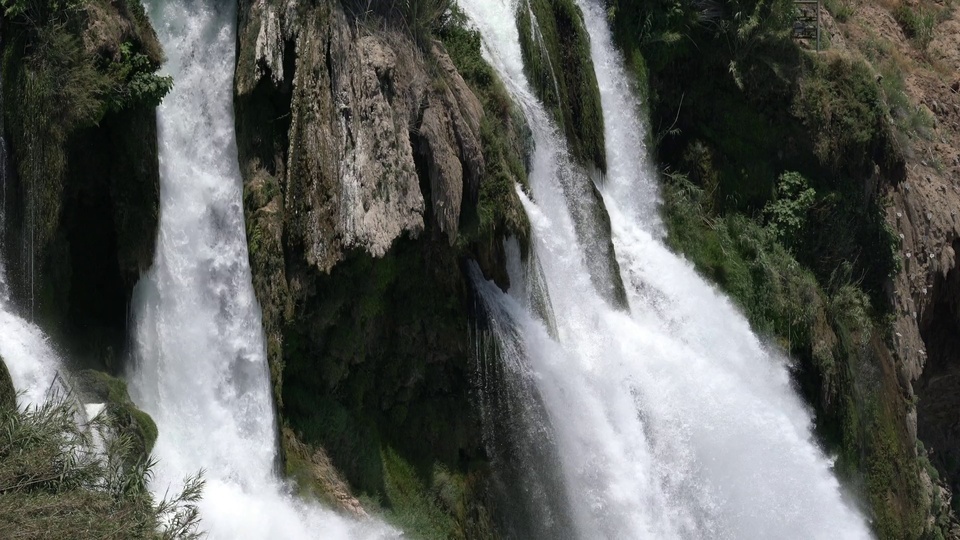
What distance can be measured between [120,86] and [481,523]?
7941 mm

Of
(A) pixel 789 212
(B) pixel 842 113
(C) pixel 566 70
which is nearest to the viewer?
(C) pixel 566 70

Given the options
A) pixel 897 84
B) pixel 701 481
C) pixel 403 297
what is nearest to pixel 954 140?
pixel 897 84

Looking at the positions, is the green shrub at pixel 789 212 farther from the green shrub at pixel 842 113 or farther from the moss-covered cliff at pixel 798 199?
the green shrub at pixel 842 113

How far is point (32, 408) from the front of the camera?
43.9 feet

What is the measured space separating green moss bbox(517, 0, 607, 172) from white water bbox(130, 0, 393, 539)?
5.59 metres

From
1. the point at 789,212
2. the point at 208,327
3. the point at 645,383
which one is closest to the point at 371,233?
the point at 208,327

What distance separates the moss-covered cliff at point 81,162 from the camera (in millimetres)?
14734

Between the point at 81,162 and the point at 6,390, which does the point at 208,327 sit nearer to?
the point at 81,162

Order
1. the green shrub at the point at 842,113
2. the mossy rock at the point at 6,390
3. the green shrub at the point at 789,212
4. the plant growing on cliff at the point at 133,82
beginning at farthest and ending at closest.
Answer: the green shrub at the point at 842,113, the green shrub at the point at 789,212, the plant growing on cliff at the point at 133,82, the mossy rock at the point at 6,390

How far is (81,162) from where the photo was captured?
15.5m

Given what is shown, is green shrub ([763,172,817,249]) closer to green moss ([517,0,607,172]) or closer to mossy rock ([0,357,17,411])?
green moss ([517,0,607,172])

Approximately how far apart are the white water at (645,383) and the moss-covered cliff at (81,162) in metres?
5.34

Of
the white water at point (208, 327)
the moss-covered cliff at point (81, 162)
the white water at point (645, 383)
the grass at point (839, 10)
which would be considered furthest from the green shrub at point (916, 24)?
the moss-covered cliff at point (81, 162)

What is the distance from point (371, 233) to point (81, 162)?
12.5ft
